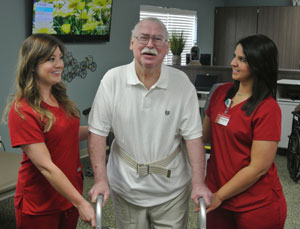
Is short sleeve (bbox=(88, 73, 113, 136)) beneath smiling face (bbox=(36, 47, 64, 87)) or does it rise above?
beneath

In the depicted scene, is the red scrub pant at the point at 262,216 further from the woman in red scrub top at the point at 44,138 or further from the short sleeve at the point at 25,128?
the short sleeve at the point at 25,128

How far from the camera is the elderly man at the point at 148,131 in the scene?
5.71ft

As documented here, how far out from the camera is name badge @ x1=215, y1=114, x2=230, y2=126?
177cm

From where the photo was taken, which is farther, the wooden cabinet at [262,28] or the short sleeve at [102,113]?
the wooden cabinet at [262,28]

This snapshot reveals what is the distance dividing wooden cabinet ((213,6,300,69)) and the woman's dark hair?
20.7 feet

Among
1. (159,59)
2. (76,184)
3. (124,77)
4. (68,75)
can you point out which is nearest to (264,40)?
(159,59)

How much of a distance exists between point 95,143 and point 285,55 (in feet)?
21.8

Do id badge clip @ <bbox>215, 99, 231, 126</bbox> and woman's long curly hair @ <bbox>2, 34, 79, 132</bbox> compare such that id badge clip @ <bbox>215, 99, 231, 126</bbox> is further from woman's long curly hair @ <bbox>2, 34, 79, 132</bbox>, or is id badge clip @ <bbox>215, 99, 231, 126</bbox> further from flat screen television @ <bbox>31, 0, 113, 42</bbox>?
flat screen television @ <bbox>31, 0, 113, 42</bbox>

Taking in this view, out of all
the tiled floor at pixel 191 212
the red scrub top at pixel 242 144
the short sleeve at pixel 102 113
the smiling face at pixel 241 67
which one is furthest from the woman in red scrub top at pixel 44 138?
the tiled floor at pixel 191 212

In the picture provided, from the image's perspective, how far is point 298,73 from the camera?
18.5 feet

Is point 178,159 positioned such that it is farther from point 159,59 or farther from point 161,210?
point 159,59

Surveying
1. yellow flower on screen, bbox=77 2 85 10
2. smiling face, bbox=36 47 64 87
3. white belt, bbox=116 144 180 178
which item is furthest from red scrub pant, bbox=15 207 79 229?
yellow flower on screen, bbox=77 2 85 10

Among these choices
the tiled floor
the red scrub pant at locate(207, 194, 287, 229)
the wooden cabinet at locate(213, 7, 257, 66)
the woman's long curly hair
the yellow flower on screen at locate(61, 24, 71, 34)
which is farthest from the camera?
the wooden cabinet at locate(213, 7, 257, 66)

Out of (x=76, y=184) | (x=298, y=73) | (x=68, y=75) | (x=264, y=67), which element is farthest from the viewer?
(x=298, y=73)
